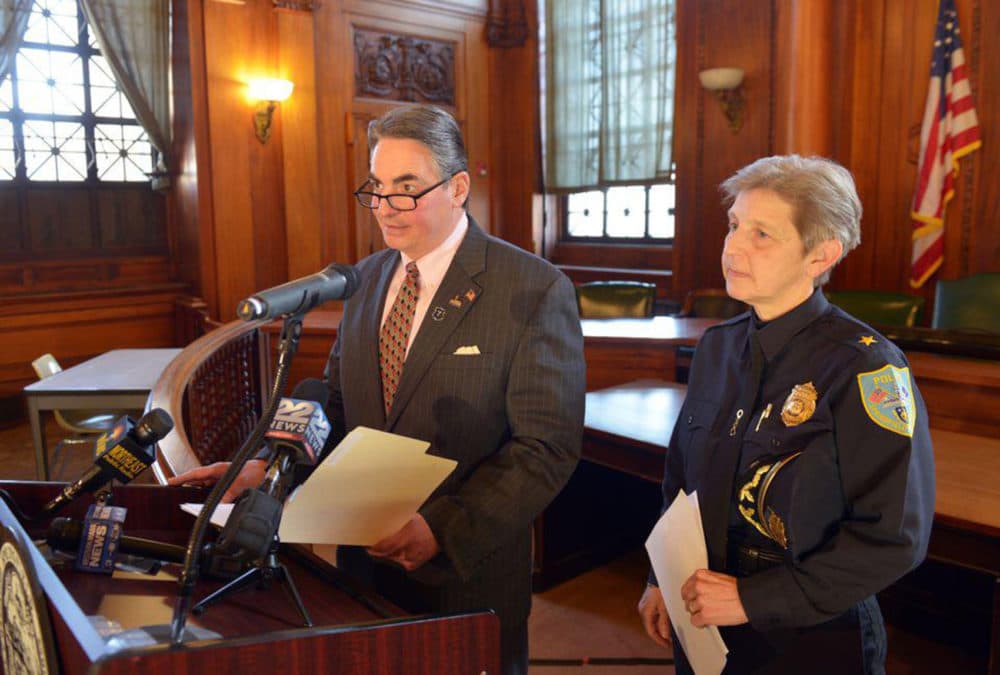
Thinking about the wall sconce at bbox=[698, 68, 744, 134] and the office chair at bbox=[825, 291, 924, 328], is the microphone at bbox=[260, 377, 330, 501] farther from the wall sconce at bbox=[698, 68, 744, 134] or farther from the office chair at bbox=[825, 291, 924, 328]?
the wall sconce at bbox=[698, 68, 744, 134]

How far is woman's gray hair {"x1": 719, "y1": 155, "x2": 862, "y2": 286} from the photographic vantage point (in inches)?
54.5

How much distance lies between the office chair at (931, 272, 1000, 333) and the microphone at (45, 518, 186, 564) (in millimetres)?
4909

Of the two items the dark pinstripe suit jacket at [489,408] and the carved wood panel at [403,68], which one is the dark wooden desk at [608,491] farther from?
the carved wood panel at [403,68]

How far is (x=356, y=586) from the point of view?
1044 millimetres

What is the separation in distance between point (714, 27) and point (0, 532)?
6.75 meters

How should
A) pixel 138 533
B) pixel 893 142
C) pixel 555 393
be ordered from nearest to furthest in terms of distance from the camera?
pixel 138 533 → pixel 555 393 → pixel 893 142

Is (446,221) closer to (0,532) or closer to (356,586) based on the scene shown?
(356,586)

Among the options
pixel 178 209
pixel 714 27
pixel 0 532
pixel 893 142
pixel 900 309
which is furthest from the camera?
pixel 178 209

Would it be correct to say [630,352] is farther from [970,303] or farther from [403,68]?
[403,68]

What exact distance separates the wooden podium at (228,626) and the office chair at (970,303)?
4.83 m

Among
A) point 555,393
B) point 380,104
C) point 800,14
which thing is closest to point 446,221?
point 555,393

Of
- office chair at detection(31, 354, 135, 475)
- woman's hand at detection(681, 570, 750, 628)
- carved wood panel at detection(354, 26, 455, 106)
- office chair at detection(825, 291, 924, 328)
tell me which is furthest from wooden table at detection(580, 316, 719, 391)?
carved wood panel at detection(354, 26, 455, 106)

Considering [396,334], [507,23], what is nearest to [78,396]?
[396,334]

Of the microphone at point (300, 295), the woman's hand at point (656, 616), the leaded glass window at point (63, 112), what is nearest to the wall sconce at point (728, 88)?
the leaded glass window at point (63, 112)
